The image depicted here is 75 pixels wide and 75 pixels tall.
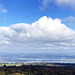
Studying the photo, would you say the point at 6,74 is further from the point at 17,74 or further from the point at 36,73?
the point at 36,73

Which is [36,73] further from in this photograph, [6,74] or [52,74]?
[6,74]

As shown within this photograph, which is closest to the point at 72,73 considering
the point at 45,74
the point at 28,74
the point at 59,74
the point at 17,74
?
the point at 59,74

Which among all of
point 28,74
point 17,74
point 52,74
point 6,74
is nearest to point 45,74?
point 52,74

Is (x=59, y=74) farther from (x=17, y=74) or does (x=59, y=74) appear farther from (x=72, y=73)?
(x=17, y=74)

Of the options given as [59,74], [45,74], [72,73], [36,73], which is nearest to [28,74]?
[36,73]

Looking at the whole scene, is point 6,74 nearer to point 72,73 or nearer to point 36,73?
point 36,73
